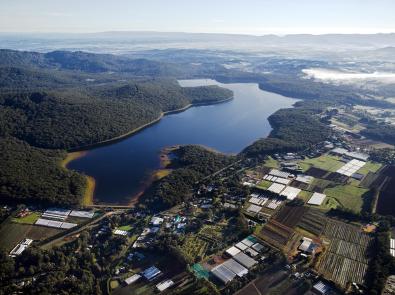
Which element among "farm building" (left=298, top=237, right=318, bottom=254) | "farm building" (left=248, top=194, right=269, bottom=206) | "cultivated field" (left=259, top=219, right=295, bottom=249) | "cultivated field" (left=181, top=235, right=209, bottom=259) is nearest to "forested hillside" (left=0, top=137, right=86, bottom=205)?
"cultivated field" (left=181, top=235, right=209, bottom=259)

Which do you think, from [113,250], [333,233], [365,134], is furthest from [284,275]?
[365,134]

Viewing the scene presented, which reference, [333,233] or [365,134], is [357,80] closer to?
[365,134]

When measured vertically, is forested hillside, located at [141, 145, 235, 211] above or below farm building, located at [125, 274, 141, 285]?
above

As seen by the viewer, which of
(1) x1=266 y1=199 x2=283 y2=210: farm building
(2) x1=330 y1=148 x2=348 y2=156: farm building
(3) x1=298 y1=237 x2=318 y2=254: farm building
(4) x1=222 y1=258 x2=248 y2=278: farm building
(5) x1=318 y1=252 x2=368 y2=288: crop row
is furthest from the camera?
(2) x1=330 y1=148 x2=348 y2=156: farm building

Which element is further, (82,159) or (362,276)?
(82,159)

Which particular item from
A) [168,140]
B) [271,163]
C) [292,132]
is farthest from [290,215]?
[168,140]

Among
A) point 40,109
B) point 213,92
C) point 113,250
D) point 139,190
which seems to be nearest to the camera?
point 113,250

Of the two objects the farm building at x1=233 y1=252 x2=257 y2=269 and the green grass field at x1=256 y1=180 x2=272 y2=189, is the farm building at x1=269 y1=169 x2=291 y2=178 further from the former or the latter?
the farm building at x1=233 y1=252 x2=257 y2=269

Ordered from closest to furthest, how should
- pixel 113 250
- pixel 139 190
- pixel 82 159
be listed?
pixel 113 250 → pixel 139 190 → pixel 82 159
